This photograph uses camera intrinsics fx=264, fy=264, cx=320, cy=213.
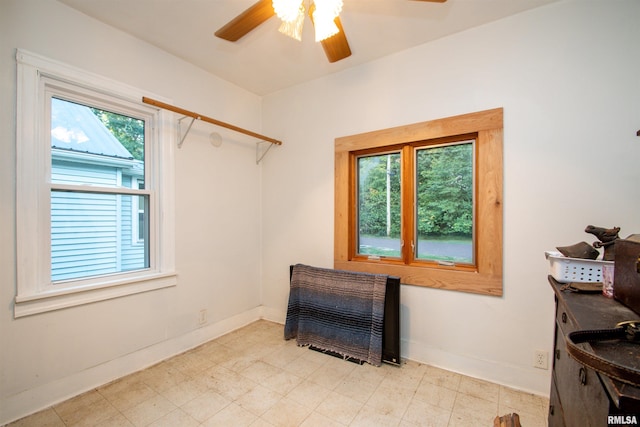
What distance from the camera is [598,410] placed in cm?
58

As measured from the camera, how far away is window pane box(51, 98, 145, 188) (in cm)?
183

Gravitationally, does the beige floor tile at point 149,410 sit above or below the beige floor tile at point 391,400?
above

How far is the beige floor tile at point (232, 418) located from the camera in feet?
5.19

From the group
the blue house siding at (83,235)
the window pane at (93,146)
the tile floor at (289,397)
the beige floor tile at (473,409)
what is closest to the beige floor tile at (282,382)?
the tile floor at (289,397)

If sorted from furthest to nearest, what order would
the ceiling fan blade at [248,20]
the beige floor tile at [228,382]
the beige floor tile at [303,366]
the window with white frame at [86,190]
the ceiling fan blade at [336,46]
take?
the beige floor tile at [303,366] < the beige floor tile at [228,382] < the window with white frame at [86,190] < the ceiling fan blade at [336,46] < the ceiling fan blade at [248,20]

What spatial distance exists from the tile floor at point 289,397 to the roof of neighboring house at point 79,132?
174 cm

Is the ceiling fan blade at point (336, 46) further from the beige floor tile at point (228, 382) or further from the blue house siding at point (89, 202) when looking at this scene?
the beige floor tile at point (228, 382)

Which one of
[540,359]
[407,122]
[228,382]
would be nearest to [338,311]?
[228,382]

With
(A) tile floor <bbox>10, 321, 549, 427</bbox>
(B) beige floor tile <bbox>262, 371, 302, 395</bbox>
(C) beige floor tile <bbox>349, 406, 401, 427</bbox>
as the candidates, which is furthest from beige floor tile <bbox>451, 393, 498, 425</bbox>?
(B) beige floor tile <bbox>262, 371, 302, 395</bbox>

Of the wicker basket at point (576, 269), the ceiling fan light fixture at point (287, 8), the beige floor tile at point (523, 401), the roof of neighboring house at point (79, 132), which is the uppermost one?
the ceiling fan light fixture at point (287, 8)

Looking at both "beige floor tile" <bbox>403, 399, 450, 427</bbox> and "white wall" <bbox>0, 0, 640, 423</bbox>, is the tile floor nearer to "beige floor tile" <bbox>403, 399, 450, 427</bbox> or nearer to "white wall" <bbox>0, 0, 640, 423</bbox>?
"beige floor tile" <bbox>403, 399, 450, 427</bbox>

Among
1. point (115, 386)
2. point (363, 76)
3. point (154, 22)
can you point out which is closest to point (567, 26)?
point (363, 76)

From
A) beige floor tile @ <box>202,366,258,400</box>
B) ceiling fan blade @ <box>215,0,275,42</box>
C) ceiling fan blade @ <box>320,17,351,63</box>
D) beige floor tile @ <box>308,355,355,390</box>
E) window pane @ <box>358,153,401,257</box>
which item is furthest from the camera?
window pane @ <box>358,153,401,257</box>

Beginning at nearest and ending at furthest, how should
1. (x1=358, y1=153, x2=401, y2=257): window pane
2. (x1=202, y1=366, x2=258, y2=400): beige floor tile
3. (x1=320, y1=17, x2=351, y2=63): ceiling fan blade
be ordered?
1. (x1=320, y1=17, x2=351, y2=63): ceiling fan blade
2. (x1=202, y1=366, x2=258, y2=400): beige floor tile
3. (x1=358, y1=153, x2=401, y2=257): window pane
